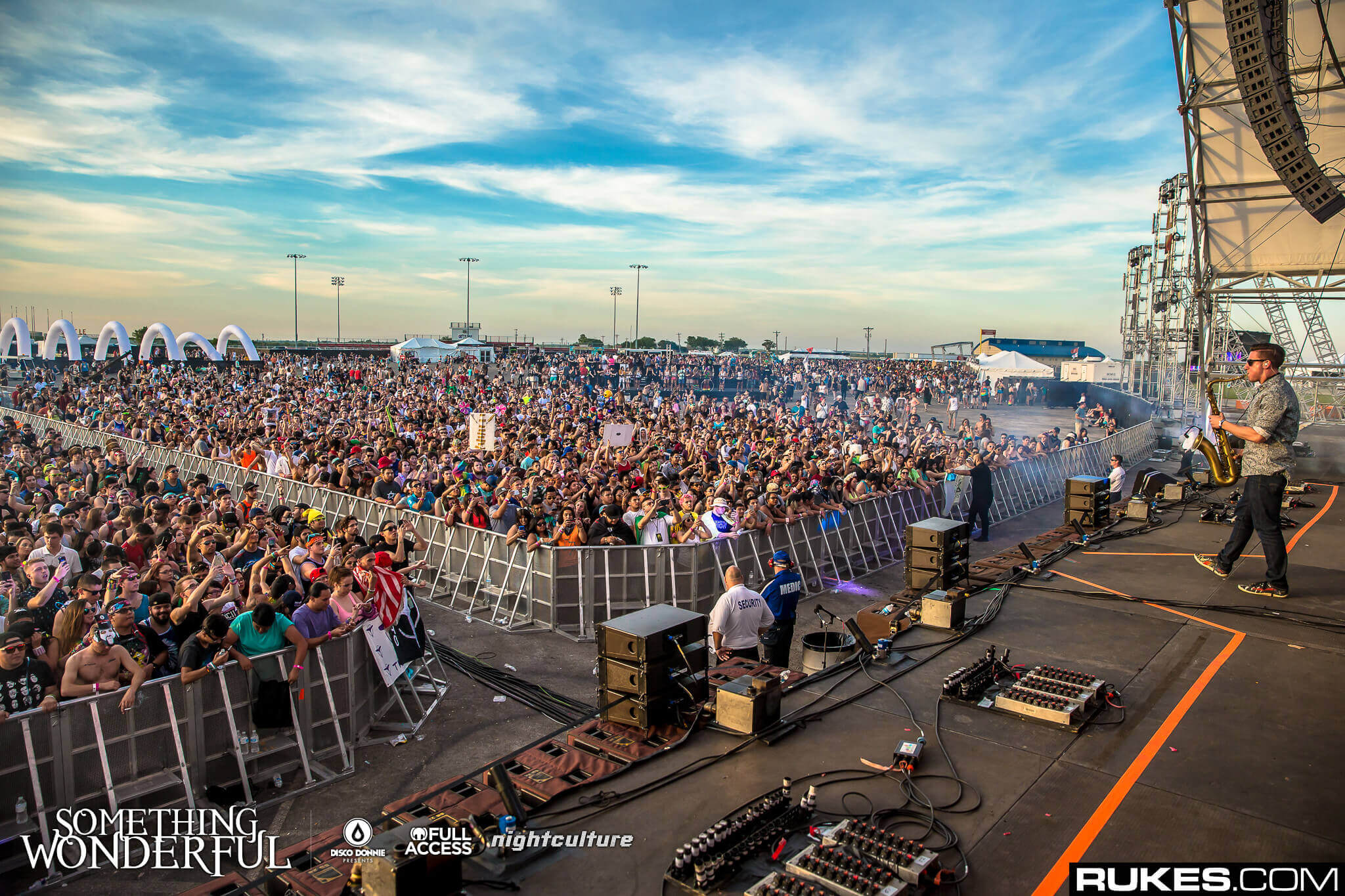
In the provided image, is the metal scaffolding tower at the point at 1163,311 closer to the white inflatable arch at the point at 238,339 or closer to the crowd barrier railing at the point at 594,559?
the crowd barrier railing at the point at 594,559

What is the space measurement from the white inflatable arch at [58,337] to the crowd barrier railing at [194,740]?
51797 millimetres

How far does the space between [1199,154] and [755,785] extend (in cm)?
1716

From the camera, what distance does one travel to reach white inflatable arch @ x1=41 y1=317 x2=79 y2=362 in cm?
4697

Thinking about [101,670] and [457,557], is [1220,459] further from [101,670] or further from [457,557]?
[101,670]

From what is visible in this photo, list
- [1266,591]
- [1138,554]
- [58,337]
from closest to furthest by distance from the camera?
[1266,591] < [1138,554] < [58,337]

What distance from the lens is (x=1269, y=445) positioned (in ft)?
24.7

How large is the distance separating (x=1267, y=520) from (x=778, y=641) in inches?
193

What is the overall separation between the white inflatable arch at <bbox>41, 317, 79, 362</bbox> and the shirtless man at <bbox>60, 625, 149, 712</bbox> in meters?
52.1

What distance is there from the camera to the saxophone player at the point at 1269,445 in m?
7.33

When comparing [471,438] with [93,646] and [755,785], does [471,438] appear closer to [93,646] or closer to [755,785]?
[93,646]

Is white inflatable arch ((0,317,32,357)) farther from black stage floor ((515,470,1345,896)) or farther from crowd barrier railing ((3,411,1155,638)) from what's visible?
black stage floor ((515,470,1345,896))

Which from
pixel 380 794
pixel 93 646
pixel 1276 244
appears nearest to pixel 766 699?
pixel 380 794

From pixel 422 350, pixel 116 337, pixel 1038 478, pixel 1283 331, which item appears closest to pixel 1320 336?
pixel 1283 331

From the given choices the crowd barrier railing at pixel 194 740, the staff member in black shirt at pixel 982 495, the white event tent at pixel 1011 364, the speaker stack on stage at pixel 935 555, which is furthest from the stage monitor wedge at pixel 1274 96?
the white event tent at pixel 1011 364
